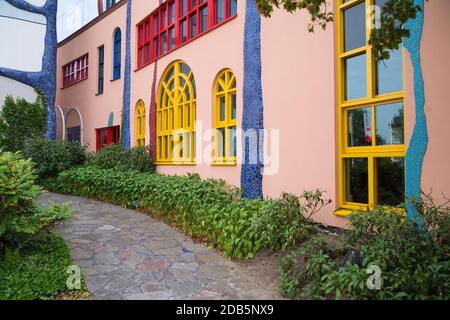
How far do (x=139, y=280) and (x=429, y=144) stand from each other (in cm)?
367

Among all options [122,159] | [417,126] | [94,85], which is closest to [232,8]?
[417,126]

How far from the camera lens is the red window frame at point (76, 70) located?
14.6 metres

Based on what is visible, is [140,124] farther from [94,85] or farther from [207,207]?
[207,207]

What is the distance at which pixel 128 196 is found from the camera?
8.20m

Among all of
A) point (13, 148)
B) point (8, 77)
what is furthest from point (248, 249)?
point (8, 77)

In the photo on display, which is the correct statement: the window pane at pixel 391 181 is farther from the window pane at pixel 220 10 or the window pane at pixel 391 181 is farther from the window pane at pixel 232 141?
the window pane at pixel 220 10

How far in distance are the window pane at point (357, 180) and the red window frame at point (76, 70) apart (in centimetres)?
1266

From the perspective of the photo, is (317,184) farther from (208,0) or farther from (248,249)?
(208,0)

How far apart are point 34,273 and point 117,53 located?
10.3 metres

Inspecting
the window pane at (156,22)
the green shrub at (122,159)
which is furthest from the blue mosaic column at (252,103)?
the window pane at (156,22)

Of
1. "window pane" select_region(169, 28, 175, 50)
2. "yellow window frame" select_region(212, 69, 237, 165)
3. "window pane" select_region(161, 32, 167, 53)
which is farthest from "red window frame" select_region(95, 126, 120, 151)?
"yellow window frame" select_region(212, 69, 237, 165)

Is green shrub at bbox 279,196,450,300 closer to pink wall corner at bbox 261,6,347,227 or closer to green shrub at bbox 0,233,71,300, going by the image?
pink wall corner at bbox 261,6,347,227

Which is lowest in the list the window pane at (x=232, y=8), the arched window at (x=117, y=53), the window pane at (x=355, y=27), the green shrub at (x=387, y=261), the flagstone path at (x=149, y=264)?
the flagstone path at (x=149, y=264)

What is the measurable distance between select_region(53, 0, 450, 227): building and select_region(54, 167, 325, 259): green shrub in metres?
0.69
